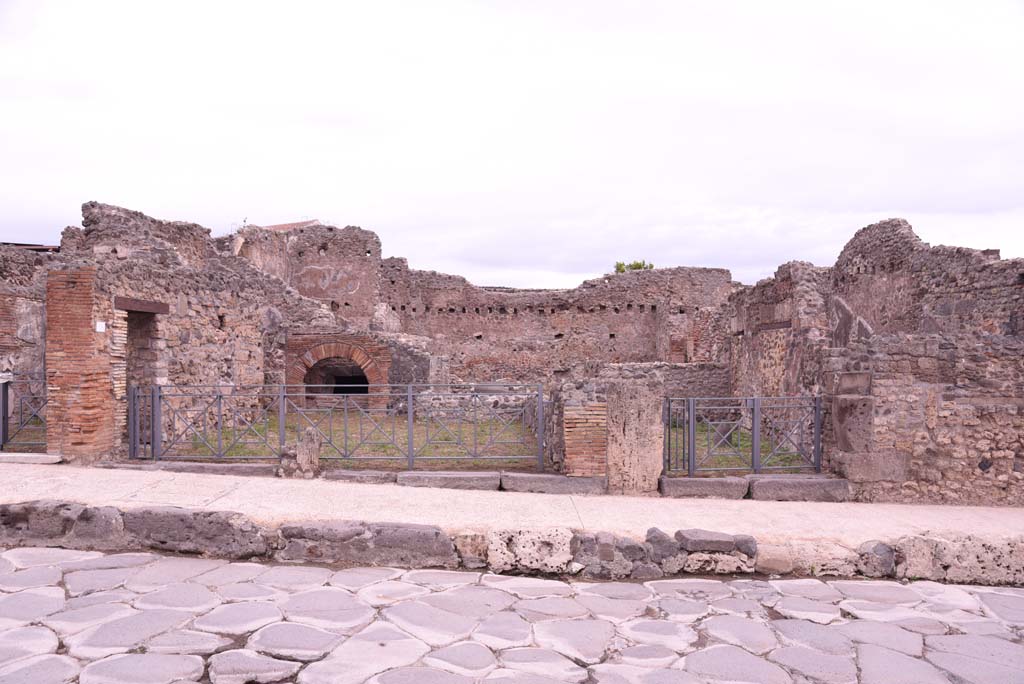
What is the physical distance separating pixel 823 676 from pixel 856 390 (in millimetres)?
4323

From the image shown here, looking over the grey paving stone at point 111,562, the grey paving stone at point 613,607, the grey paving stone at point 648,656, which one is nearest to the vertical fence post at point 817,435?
the grey paving stone at point 613,607

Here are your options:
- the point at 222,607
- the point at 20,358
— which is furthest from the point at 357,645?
the point at 20,358

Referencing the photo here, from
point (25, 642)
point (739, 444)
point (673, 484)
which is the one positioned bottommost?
point (25, 642)

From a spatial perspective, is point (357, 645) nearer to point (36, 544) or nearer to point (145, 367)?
point (36, 544)

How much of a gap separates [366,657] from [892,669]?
2814 millimetres

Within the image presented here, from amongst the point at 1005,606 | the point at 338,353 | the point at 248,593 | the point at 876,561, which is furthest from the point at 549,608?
the point at 338,353

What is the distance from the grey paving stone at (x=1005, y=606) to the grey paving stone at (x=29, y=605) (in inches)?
240

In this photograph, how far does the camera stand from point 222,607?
4.11m

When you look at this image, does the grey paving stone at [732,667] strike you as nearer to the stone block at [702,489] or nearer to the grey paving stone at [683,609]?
the grey paving stone at [683,609]

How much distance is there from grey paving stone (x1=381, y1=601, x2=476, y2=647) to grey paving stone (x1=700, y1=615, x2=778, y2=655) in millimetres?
1479

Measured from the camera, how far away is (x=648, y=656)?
357 centimetres

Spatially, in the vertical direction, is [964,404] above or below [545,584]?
above

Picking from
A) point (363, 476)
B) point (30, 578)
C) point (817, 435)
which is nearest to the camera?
point (30, 578)

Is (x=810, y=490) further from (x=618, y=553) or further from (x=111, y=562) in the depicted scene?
(x=111, y=562)
